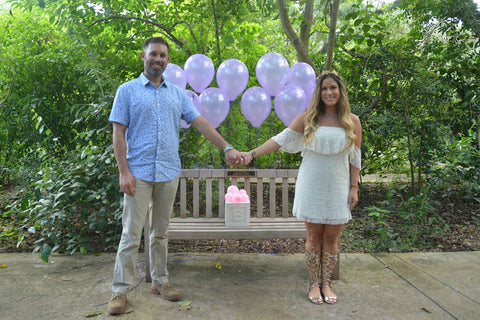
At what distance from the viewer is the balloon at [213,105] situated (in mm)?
4141

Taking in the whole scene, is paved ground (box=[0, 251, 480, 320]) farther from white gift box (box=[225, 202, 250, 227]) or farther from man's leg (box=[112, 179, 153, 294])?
white gift box (box=[225, 202, 250, 227])

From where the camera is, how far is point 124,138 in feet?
8.66

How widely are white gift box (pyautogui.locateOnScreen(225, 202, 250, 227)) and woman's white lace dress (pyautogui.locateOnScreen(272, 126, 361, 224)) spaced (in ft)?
2.28

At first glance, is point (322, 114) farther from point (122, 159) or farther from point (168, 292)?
point (168, 292)

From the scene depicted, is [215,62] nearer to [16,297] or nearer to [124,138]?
[124,138]

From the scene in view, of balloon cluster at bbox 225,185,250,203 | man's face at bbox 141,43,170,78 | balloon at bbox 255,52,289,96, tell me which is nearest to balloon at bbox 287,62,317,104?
balloon at bbox 255,52,289,96

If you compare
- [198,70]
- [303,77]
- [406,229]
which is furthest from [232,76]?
[406,229]

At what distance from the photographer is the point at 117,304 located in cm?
262

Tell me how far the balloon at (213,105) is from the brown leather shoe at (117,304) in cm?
214

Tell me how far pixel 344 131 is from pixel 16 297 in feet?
9.23

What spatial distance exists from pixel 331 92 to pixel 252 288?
5.60 feet

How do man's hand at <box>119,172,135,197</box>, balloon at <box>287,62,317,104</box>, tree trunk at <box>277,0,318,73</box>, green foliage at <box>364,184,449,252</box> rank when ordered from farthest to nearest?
tree trunk at <box>277,0,318,73</box> → balloon at <box>287,62,317,104</box> → green foliage at <box>364,184,449,252</box> → man's hand at <box>119,172,135,197</box>

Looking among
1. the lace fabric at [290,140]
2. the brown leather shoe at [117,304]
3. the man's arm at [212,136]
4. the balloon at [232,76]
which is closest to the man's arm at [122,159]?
the man's arm at [212,136]

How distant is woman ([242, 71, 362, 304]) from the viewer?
279cm
